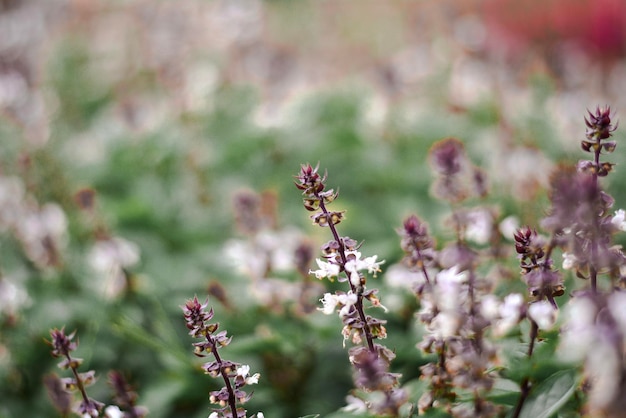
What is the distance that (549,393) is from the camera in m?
1.13

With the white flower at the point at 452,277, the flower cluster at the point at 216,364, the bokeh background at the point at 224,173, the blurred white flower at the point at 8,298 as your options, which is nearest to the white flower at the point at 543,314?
the white flower at the point at 452,277

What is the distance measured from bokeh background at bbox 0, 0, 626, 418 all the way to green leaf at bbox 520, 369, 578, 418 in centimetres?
52

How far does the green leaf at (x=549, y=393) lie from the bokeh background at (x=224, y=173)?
52cm

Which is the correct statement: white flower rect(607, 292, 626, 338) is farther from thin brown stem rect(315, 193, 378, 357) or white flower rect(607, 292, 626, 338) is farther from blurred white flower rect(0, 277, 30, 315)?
blurred white flower rect(0, 277, 30, 315)

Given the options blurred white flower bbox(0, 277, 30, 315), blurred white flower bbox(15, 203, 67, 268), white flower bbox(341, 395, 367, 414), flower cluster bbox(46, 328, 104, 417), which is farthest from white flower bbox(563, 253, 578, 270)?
blurred white flower bbox(15, 203, 67, 268)

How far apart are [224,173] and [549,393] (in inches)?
84.3

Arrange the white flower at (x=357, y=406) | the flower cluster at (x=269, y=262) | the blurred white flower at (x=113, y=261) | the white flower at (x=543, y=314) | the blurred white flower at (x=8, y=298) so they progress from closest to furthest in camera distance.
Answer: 1. the white flower at (x=543, y=314)
2. the white flower at (x=357, y=406)
3. the flower cluster at (x=269, y=262)
4. the blurred white flower at (x=8, y=298)
5. the blurred white flower at (x=113, y=261)

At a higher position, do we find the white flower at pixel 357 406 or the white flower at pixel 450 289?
the white flower at pixel 450 289

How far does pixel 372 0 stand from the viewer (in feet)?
28.7

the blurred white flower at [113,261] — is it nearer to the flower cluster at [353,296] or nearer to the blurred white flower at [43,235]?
the blurred white flower at [43,235]

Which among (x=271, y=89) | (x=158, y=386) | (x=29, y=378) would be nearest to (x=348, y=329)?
(x=158, y=386)

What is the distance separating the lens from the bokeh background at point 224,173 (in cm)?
198

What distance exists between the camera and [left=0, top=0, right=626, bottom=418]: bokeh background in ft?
6.48

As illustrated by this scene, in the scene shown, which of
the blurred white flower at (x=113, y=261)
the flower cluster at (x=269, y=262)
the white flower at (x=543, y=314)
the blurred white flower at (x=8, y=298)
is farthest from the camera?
the blurred white flower at (x=113, y=261)
